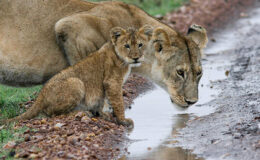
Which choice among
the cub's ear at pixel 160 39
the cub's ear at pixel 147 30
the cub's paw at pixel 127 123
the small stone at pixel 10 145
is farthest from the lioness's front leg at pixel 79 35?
the small stone at pixel 10 145

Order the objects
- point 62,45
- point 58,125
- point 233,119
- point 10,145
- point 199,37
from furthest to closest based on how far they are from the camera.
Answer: point 199,37, point 62,45, point 233,119, point 58,125, point 10,145

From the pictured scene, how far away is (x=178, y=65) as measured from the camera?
7.86 metres

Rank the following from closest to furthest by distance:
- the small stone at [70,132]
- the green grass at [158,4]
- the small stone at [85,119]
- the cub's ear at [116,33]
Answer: the small stone at [70,132], the small stone at [85,119], the cub's ear at [116,33], the green grass at [158,4]

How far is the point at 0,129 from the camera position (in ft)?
23.0

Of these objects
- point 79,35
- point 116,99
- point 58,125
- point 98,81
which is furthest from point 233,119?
point 79,35

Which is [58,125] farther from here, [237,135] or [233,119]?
[233,119]

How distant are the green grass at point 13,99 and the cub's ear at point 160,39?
85.9 inches

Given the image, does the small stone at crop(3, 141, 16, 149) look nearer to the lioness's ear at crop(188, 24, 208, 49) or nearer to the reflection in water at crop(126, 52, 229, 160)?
the reflection in water at crop(126, 52, 229, 160)

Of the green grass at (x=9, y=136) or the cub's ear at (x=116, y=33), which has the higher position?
the cub's ear at (x=116, y=33)

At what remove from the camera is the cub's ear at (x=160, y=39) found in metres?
7.79

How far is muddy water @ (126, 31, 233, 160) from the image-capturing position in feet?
20.6

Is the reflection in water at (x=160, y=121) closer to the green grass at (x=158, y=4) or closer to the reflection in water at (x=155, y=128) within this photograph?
the reflection in water at (x=155, y=128)

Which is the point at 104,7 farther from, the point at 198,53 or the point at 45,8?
the point at 198,53

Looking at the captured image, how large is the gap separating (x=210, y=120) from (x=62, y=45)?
2.34 metres
